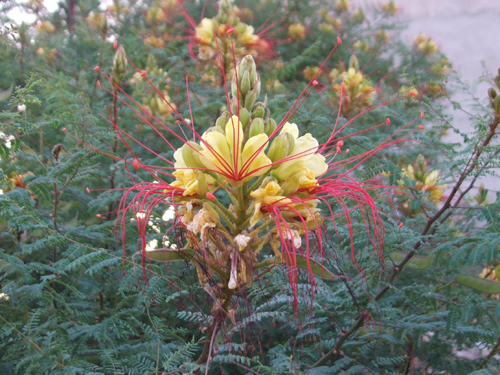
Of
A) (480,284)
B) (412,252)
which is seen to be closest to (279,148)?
(412,252)

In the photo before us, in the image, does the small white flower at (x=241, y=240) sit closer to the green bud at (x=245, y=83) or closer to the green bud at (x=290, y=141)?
the green bud at (x=290, y=141)

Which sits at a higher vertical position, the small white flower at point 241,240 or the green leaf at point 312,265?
the small white flower at point 241,240

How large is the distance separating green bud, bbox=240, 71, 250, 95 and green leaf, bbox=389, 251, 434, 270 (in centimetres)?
101

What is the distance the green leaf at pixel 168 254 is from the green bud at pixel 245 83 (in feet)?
1.79

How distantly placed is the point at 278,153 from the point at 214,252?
0.38m

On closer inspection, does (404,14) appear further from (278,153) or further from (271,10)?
(278,153)

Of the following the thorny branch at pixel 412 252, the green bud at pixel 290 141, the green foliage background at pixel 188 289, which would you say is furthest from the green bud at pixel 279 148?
the thorny branch at pixel 412 252

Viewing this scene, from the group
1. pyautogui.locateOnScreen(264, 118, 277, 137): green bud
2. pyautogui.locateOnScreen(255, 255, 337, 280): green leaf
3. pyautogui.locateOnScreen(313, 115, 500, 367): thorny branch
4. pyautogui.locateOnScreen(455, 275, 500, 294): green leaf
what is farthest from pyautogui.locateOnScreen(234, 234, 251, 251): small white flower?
pyautogui.locateOnScreen(455, 275, 500, 294): green leaf

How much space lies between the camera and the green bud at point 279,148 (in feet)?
4.29

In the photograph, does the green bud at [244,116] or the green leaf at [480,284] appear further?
the green leaf at [480,284]

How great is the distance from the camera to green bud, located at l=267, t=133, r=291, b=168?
4.29ft

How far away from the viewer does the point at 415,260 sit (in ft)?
5.86

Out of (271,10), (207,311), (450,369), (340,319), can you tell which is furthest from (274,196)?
(271,10)

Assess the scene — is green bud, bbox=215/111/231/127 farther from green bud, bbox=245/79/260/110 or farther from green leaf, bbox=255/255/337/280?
green leaf, bbox=255/255/337/280
